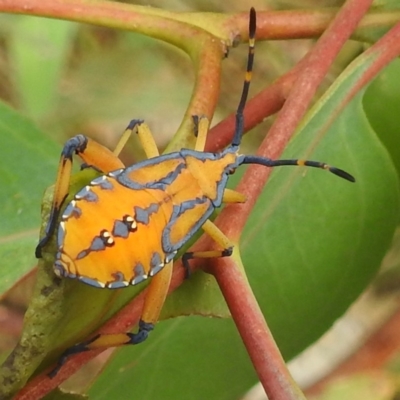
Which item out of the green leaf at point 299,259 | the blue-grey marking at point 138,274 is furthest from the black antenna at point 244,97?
the blue-grey marking at point 138,274

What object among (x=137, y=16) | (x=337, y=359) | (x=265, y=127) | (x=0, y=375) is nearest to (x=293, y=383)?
(x=0, y=375)

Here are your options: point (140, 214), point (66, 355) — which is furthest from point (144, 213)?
point (66, 355)

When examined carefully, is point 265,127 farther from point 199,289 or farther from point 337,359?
point 199,289

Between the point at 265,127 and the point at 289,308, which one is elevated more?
the point at 289,308

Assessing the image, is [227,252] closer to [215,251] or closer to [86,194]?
[215,251]

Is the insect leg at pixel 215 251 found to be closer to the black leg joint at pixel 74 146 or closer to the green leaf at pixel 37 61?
the black leg joint at pixel 74 146

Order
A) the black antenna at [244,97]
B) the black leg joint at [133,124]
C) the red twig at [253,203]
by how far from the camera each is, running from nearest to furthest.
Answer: the red twig at [253,203]
the black antenna at [244,97]
the black leg joint at [133,124]

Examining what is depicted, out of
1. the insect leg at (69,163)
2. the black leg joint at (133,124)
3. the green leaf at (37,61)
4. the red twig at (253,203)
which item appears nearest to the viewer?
the red twig at (253,203)
